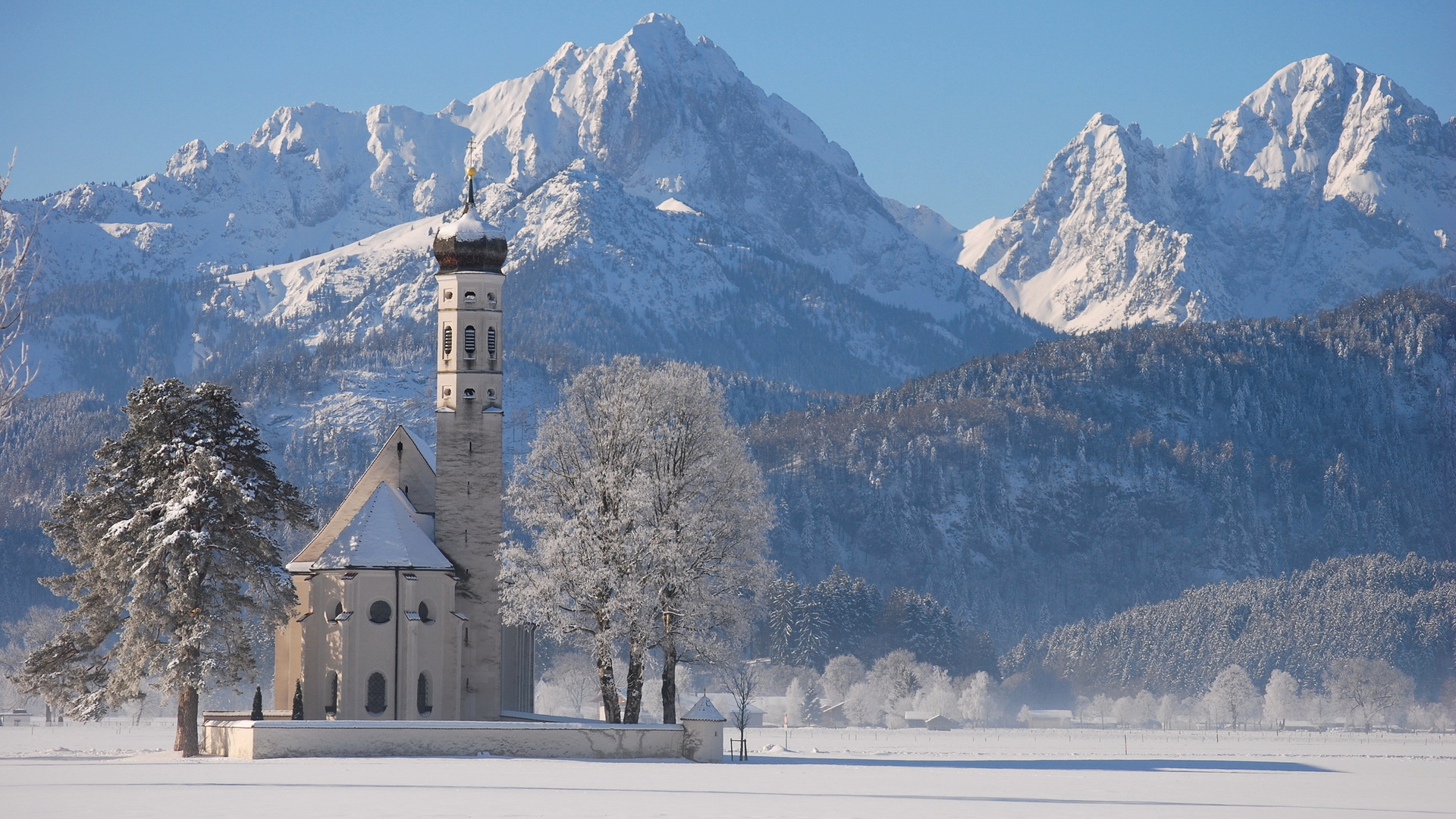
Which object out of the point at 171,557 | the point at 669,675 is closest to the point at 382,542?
the point at 171,557

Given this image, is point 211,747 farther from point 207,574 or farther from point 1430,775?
point 1430,775

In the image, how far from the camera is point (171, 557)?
7050 centimetres

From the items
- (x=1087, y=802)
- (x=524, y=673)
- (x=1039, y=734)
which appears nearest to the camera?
(x=1087, y=802)

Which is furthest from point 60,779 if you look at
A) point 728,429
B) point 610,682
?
point 728,429

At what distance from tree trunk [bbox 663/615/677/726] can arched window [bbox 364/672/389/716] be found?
11.6 metres

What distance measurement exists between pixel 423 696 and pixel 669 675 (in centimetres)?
1061

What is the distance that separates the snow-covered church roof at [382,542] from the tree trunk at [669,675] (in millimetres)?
10858

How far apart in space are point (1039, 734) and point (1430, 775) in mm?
98162

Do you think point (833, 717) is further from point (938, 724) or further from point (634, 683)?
point (634, 683)

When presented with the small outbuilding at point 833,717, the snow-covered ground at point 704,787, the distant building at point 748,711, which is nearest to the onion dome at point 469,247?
the snow-covered ground at point 704,787

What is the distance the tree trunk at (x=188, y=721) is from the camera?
2810 inches

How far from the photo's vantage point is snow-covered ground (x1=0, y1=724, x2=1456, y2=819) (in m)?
49.7

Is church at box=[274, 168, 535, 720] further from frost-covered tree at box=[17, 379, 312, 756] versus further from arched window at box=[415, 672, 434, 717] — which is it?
frost-covered tree at box=[17, 379, 312, 756]

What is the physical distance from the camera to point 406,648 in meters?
76.4
